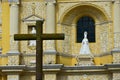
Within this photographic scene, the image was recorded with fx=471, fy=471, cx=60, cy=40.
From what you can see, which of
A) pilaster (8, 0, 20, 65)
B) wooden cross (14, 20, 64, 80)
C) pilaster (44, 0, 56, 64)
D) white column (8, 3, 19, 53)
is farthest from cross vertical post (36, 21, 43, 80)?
white column (8, 3, 19, 53)

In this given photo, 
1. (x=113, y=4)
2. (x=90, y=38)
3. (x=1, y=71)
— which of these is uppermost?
(x=113, y=4)

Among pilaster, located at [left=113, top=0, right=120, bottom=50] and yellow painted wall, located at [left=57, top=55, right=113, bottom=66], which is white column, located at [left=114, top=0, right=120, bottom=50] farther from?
yellow painted wall, located at [left=57, top=55, right=113, bottom=66]

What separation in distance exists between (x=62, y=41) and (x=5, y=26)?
285cm

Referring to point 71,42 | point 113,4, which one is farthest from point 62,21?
point 113,4

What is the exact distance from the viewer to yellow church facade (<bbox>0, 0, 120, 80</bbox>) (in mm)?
21812

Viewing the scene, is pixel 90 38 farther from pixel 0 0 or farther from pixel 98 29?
pixel 0 0

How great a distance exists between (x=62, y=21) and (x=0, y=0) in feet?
11.0

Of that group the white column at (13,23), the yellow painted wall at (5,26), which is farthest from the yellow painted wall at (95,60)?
the yellow painted wall at (5,26)

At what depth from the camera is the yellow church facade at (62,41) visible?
2181 centimetres

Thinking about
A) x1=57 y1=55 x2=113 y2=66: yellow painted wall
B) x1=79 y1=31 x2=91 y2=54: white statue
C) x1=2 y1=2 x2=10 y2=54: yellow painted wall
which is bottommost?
x1=57 y1=55 x2=113 y2=66: yellow painted wall

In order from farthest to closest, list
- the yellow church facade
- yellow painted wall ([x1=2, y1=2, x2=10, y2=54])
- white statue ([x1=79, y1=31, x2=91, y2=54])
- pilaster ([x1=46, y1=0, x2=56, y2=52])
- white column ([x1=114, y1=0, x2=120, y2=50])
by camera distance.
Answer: yellow painted wall ([x1=2, y1=2, x2=10, y2=54])
white statue ([x1=79, y1=31, x2=91, y2=54])
pilaster ([x1=46, y1=0, x2=56, y2=52])
white column ([x1=114, y1=0, x2=120, y2=50])
the yellow church facade

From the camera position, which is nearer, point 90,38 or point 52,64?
point 52,64

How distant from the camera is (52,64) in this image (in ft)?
70.8

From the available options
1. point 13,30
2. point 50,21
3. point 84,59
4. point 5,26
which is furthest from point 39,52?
point 5,26
